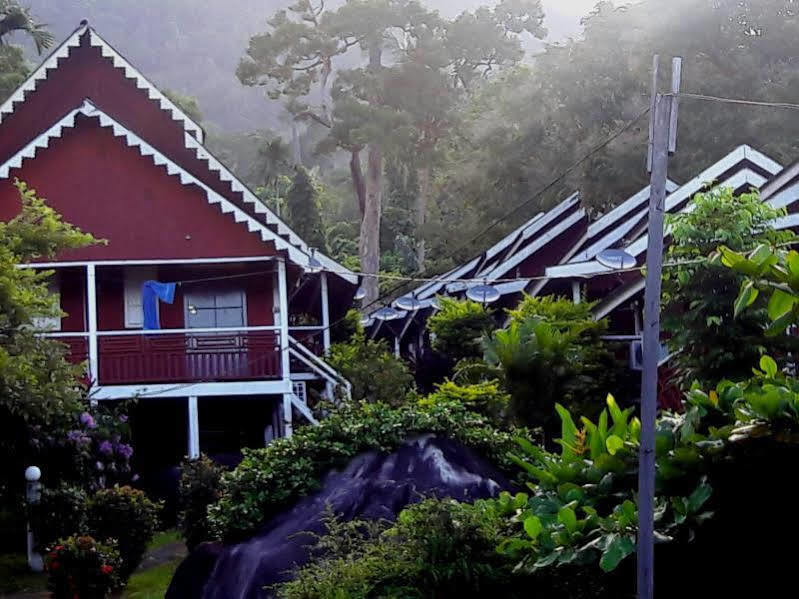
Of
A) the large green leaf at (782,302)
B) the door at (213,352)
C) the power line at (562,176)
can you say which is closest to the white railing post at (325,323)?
the power line at (562,176)

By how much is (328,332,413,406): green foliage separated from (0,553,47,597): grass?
24.1ft

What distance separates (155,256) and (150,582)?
8.26 metres

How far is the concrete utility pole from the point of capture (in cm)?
700

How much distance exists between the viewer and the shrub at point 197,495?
1560 centimetres

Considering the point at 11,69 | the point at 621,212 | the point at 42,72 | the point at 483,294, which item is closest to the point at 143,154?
the point at 42,72

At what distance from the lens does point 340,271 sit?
943 inches

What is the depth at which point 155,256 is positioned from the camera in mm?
22766

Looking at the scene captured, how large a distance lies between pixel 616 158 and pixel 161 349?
15.6 metres

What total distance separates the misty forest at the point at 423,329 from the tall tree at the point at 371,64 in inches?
6.0

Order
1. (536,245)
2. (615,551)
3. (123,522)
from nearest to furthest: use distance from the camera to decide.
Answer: (615,551) < (123,522) < (536,245)

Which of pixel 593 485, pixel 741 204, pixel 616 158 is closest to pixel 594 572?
pixel 593 485

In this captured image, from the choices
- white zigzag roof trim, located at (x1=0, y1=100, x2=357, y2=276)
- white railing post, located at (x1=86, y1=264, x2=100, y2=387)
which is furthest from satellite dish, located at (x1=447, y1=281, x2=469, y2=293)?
white railing post, located at (x1=86, y1=264, x2=100, y2=387)

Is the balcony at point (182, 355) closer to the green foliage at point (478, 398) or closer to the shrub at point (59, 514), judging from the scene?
the shrub at point (59, 514)

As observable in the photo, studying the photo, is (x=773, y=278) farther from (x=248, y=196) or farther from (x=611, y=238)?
(x=248, y=196)
